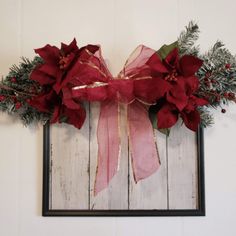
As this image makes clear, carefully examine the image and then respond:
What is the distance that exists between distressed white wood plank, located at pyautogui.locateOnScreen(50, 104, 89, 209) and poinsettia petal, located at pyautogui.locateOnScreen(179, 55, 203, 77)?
0.32 meters

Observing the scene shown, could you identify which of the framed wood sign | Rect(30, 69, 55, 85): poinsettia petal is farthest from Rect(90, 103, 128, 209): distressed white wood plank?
Rect(30, 69, 55, 85): poinsettia petal

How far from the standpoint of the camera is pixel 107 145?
2.45 feet

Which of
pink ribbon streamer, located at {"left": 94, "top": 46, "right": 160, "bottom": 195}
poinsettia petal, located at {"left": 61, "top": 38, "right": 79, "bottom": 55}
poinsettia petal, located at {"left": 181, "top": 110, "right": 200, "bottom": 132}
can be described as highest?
poinsettia petal, located at {"left": 61, "top": 38, "right": 79, "bottom": 55}

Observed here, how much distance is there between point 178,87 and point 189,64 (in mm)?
70

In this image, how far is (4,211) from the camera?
0.78 meters

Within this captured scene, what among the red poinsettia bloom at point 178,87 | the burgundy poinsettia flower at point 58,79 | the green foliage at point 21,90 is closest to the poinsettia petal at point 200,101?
the red poinsettia bloom at point 178,87

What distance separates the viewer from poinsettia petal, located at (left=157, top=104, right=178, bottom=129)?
2.26ft

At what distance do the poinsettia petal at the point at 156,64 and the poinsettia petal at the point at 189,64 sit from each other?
1.9 inches

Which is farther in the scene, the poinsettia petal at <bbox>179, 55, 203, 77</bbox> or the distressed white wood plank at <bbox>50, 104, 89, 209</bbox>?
the distressed white wood plank at <bbox>50, 104, 89, 209</bbox>

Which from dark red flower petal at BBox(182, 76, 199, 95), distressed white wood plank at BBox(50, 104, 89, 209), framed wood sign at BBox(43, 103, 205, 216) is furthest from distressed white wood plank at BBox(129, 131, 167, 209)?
dark red flower petal at BBox(182, 76, 199, 95)

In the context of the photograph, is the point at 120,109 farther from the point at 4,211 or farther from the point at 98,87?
the point at 4,211

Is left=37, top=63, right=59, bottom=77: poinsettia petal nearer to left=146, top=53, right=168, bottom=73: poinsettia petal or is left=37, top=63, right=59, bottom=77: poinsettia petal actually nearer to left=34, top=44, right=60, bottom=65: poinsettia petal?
left=34, top=44, right=60, bottom=65: poinsettia petal

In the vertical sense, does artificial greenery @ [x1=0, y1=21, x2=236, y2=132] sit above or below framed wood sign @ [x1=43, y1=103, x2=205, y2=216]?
above

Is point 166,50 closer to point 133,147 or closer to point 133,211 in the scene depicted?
point 133,147
